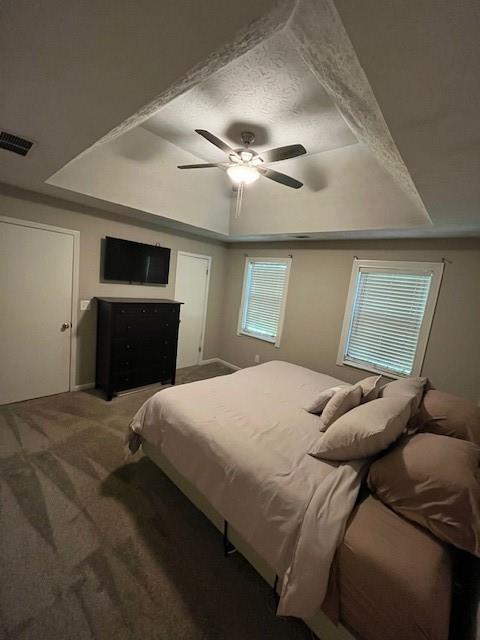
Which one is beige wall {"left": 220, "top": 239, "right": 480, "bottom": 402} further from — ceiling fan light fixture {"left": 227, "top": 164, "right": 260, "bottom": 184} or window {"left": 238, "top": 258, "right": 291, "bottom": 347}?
ceiling fan light fixture {"left": 227, "top": 164, "right": 260, "bottom": 184}

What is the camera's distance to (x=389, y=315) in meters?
3.25

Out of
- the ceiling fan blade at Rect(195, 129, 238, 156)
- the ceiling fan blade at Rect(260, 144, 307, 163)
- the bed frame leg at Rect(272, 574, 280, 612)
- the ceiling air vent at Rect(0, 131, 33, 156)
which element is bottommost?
the bed frame leg at Rect(272, 574, 280, 612)

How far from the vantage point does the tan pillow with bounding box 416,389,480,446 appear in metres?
1.63

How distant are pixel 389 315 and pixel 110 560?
3.45 m

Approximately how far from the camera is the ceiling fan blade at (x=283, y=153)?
1850 millimetres

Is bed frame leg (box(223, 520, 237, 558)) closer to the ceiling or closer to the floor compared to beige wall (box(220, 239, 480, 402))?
closer to the floor

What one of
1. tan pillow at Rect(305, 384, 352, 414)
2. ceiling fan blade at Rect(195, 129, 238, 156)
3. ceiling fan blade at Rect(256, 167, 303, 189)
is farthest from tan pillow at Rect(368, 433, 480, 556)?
ceiling fan blade at Rect(195, 129, 238, 156)

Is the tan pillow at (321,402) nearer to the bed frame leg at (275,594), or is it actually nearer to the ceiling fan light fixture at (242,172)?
the bed frame leg at (275,594)

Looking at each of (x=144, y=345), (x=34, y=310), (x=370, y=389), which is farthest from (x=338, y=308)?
(x=34, y=310)

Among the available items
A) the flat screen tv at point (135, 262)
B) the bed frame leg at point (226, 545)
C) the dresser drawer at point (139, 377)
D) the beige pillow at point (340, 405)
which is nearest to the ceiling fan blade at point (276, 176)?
the beige pillow at point (340, 405)

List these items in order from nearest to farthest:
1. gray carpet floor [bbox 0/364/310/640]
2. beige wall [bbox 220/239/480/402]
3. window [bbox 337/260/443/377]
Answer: gray carpet floor [bbox 0/364/310/640] → beige wall [bbox 220/239/480/402] → window [bbox 337/260/443/377]

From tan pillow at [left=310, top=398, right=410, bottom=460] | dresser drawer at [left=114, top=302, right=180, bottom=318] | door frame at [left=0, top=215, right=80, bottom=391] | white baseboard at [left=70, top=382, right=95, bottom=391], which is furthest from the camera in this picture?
white baseboard at [left=70, top=382, right=95, bottom=391]

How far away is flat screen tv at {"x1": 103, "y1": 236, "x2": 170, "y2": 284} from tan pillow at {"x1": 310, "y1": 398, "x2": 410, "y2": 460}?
3.21m

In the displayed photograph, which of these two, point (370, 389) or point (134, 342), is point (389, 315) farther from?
point (134, 342)
